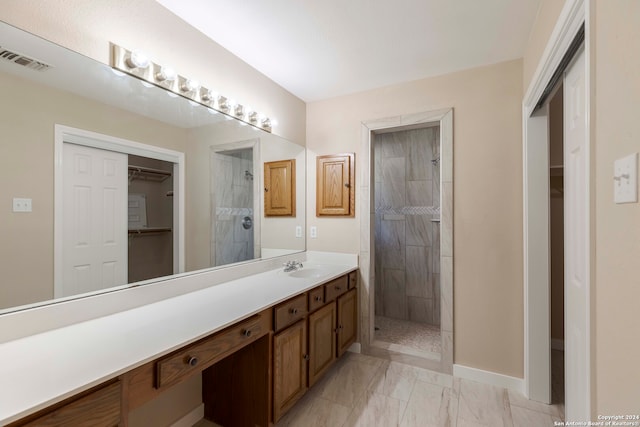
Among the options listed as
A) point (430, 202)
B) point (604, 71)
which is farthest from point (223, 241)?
point (430, 202)

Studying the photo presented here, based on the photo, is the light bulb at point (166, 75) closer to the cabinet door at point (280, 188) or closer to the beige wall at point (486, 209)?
the cabinet door at point (280, 188)

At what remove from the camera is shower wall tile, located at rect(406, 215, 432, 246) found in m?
3.29

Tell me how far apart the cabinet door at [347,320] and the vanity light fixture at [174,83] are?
1606 mm

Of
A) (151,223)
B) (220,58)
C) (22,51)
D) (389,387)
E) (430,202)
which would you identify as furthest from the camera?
(430,202)

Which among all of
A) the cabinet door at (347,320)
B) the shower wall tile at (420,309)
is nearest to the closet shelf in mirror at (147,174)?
the cabinet door at (347,320)

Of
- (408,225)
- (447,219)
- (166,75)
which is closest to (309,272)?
(447,219)

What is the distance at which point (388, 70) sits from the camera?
224 cm

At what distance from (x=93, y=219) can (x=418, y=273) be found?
10.2 ft

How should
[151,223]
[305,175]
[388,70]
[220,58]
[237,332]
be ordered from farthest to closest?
[305,175] → [388,70] → [220,58] → [151,223] → [237,332]

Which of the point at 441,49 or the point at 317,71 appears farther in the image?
the point at 317,71

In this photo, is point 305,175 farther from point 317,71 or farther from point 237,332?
point 237,332

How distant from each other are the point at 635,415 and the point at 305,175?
2.51 meters

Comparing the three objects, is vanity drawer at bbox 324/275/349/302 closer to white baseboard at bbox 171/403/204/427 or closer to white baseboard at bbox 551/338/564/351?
white baseboard at bbox 171/403/204/427

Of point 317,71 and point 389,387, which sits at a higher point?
point 317,71
